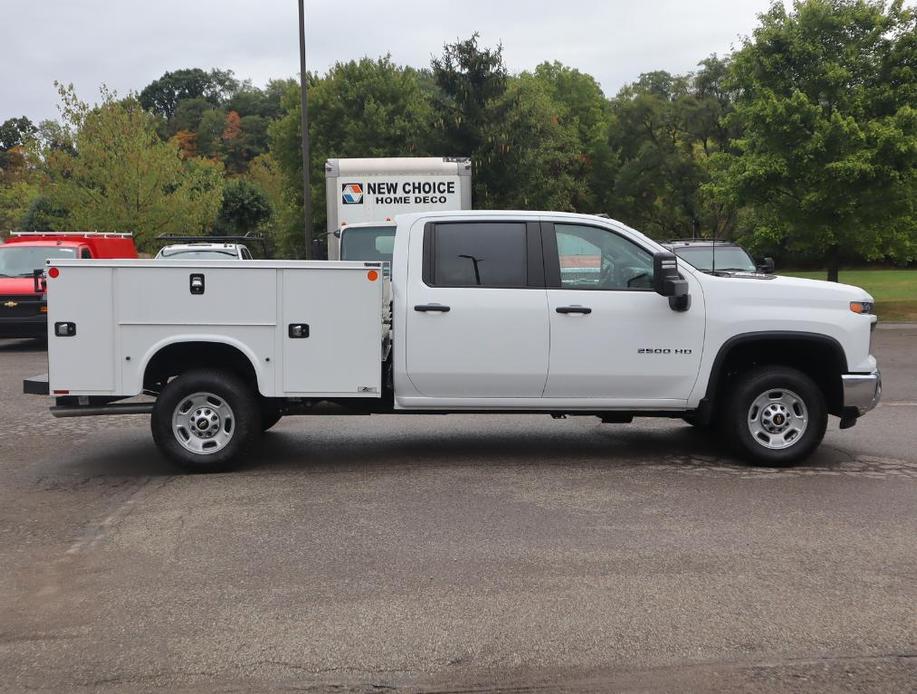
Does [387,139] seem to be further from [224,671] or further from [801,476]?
[224,671]

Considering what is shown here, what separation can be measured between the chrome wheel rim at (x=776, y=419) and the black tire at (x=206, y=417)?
13.0ft

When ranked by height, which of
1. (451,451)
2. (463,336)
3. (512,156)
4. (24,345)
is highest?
(512,156)

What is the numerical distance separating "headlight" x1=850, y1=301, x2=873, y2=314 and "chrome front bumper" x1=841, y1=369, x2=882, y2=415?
0.52 m

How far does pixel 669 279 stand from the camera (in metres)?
7.40

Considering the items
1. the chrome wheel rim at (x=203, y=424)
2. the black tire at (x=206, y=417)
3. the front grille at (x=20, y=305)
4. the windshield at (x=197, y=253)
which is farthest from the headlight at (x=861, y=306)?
the front grille at (x=20, y=305)

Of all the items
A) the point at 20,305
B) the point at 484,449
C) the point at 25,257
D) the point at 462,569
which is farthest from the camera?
the point at 25,257

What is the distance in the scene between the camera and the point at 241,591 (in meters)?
4.98

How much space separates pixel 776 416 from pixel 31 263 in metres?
14.4

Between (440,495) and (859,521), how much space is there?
279 cm

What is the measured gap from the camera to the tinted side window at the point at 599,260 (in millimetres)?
7691

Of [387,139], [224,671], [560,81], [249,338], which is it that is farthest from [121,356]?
[560,81]

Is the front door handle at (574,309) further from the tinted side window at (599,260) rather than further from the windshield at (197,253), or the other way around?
the windshield at (197,253)

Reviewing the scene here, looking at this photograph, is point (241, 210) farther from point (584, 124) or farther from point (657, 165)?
point (584, 124)

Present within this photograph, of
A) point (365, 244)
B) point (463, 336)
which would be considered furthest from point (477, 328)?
point (365, 244)
